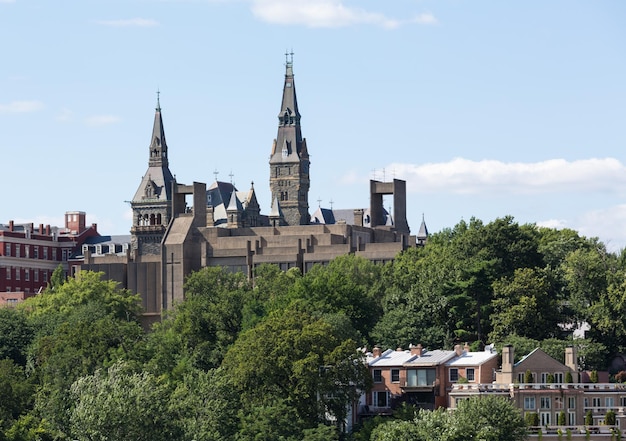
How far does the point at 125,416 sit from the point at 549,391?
90.0 ft

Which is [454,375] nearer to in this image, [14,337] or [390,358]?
[390,358]

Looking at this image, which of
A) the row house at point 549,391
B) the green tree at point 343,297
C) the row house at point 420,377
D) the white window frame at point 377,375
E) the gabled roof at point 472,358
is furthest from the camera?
the green tree at point 343,297

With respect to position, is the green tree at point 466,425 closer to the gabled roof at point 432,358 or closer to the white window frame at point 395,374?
the gabled roof at point 432,358

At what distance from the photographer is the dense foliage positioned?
111 metres

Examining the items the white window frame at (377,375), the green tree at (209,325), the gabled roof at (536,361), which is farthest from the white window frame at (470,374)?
the green tree at (209,325)

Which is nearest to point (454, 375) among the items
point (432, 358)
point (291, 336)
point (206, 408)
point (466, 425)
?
point (432, 358)

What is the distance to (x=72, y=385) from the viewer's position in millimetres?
115938

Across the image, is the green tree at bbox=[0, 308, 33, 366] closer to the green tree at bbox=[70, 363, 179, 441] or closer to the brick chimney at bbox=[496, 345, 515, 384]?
the green tree at bbox=[70, 363, 179, 441]

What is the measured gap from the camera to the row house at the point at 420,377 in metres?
123

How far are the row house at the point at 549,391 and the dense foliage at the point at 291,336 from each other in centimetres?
585

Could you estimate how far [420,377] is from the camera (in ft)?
407

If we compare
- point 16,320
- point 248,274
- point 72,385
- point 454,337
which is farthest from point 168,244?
point 72,385

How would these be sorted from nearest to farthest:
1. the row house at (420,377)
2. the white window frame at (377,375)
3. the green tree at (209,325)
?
1. the row house at (420,377)
2. the white window frame at (377,375)
3. the green tree at (209,325)

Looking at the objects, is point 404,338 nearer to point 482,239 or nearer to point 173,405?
point 482,239
